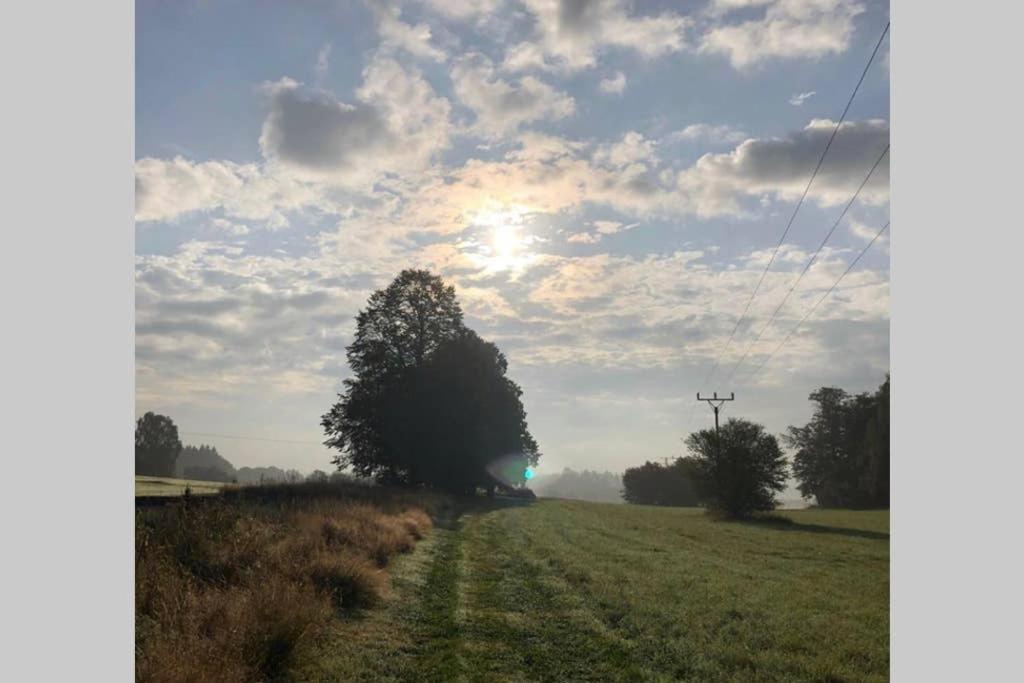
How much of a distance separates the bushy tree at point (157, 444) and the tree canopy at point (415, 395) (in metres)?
51.1

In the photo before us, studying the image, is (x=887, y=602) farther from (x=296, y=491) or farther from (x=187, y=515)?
(x=296, y=491)

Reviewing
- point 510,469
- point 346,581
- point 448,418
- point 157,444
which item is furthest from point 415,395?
point 157,444

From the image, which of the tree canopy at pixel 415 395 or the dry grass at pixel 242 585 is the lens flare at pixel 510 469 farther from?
the dry grass at pixel 242 585

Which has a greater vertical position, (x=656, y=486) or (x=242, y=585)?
(x=242, y=585)

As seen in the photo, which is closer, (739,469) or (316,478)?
(316,478)

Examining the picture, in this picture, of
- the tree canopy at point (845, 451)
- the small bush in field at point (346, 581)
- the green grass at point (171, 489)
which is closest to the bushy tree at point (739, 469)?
the tree canopy at point (845, 451)

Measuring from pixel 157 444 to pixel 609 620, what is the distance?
10513cm

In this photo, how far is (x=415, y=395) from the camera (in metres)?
53.3

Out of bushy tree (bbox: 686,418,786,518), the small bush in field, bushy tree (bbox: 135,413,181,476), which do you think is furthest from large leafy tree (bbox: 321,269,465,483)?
bushy tree (bbox: 135,413,181,476)

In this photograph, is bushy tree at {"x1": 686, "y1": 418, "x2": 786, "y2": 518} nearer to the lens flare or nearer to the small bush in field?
the lens flare

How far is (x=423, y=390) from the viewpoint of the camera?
53.4 metres

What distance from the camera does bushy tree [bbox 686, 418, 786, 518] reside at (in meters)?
56.9

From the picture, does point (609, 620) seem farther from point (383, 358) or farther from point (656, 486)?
point (656, 486)

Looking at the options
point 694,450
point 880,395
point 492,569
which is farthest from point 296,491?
point 880,395
